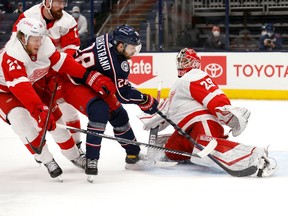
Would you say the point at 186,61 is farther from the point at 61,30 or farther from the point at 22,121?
the point at 22,121

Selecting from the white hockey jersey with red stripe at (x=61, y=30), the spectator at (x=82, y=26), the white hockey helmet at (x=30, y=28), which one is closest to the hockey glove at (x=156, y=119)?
the white hockey jersey with red stripe at (x=61, y=30)

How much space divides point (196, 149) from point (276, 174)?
1.63 ft

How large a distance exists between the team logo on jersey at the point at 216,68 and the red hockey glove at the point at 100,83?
14.5 feet

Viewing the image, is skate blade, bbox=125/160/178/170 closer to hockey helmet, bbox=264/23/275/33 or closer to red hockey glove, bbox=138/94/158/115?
red hockey glove, bbox=138/94/158/115

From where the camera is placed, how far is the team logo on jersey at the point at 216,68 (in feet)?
27.0

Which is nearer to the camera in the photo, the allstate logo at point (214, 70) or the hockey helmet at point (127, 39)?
the hockey helmet at point (127, 39)

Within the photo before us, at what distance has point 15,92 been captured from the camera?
3691 mm

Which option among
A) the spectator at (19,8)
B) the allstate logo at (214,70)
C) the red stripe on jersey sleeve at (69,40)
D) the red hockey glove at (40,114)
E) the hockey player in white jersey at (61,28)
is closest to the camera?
the red hockey glove at (40,114)

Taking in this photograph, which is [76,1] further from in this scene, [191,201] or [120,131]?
[191,201]

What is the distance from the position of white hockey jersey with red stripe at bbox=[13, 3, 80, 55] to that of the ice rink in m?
0.79

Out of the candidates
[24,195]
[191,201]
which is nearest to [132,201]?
[191,201]

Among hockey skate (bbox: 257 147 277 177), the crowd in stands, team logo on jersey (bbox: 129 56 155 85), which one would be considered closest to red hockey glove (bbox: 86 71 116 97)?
hockey skate (bbox: 257 147 277 177)

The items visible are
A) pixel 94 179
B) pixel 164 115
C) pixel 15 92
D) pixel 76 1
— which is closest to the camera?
pixel 15 92

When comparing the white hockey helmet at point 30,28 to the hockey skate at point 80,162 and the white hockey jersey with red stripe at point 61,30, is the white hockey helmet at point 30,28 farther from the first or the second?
the hockey skate at point 80,162
